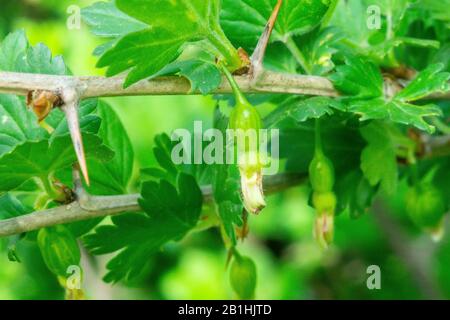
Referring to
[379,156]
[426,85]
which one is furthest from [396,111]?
[379,156]

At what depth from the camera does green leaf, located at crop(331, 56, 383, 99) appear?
942 millimetres

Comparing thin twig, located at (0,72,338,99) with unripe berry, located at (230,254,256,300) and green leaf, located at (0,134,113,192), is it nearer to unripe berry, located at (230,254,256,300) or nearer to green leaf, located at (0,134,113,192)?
green leaf, located at (0,134,113,192)

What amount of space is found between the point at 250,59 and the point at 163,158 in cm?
27

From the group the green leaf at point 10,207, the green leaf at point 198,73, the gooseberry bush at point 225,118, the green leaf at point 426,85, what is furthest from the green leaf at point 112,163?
the green leaf at point 426,85

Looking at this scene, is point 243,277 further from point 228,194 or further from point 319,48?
point 319,48

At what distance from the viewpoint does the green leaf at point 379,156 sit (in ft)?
3.45

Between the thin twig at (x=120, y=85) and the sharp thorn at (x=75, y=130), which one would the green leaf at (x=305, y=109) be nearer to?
the thin twig at (x=120, y=85)

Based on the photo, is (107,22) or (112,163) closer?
(107,22)

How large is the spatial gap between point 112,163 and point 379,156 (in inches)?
13.2

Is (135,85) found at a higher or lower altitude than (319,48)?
lower

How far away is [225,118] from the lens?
0.97 meters

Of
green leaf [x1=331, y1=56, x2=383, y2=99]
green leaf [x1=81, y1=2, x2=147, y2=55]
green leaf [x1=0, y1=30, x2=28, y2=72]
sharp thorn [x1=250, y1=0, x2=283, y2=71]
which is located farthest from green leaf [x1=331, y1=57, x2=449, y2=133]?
green leaf [x1=0, y1=30, x2=28, y2=72]

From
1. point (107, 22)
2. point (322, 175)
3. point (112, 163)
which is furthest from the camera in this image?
point (112, 163)
